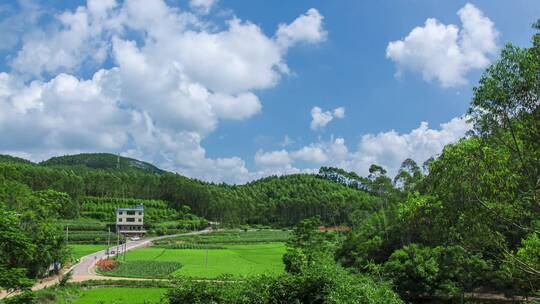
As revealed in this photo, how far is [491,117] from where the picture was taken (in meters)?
10.3

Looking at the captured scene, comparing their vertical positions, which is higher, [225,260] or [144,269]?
[144,269]

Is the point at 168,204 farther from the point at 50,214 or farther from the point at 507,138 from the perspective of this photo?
the point at 507,138

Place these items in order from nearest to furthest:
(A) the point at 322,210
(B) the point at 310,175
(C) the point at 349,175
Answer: (A) the point at 322,210, (C) the point at 349,175, (B) the point at 310,175

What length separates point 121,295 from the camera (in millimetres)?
28031

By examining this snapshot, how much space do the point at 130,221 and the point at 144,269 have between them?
5254cm

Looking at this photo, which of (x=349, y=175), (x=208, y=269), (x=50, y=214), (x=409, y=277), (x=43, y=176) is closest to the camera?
(x=409, y=277)

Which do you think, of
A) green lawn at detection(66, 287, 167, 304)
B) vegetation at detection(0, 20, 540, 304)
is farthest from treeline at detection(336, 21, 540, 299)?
green lawn at detection(66, 287, 167, 304)

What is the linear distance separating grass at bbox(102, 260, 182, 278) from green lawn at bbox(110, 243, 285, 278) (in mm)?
973

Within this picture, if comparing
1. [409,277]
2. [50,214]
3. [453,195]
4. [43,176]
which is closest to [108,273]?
[50,214]

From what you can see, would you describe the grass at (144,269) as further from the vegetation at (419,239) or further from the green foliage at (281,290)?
the green foliage at (281,290)

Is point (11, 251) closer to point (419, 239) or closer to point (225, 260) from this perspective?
point (419, 239)

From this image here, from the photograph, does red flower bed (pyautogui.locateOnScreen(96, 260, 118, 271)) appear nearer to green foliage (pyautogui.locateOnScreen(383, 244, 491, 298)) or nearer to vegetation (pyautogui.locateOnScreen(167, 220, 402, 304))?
green foliage (pyautogui.locateOnScreen(383, 244, 491, 298))

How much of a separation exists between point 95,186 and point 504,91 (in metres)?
118

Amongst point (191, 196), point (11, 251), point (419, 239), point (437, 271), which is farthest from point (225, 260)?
point (191, 196)
